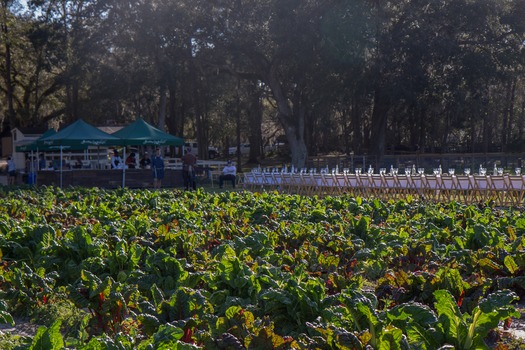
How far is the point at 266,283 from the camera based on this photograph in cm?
700

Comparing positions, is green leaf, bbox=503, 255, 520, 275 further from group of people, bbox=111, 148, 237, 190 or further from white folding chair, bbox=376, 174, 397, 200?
group of people, bbox=111, 148, 237, 190

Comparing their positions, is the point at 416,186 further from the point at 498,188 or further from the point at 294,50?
the point at 294,50

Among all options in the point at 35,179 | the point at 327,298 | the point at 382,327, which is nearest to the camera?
the point at 382,327

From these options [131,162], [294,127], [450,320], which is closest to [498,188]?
[450,320]

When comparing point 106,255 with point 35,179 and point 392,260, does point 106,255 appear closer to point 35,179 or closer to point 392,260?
point 392,260

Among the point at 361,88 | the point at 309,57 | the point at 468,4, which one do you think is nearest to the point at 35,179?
the point at 309,57

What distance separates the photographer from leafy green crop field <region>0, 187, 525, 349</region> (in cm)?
515

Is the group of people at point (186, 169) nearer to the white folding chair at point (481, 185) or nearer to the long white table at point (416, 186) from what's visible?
the long white table at point (416, 186)

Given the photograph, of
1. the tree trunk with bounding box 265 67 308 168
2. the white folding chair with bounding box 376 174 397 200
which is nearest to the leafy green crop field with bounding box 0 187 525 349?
the white folding chair with bounding box 376 174 397 200

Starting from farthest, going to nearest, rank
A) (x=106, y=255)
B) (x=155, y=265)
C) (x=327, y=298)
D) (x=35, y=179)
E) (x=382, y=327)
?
(x=35, y=179), (x=106, y=255), (x=155, y=265), (x=327, y=298), (x=382, y=327)

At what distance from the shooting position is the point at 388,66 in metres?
40.2

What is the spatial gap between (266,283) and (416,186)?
1648 centimetres

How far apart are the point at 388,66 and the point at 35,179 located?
60.3ft

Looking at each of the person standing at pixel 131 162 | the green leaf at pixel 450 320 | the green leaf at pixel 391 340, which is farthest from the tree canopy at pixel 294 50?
the green leaf at pixel 391 340
